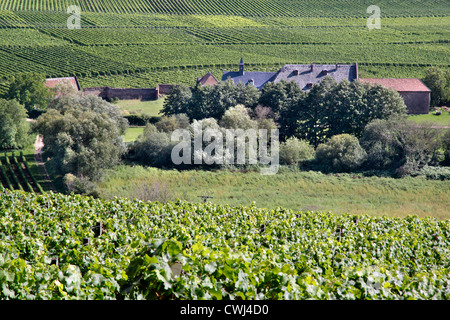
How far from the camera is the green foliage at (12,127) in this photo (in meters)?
42.6

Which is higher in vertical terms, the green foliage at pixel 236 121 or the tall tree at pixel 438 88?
the tall tree at pixel 438 88

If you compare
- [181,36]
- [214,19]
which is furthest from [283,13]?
[181,36]

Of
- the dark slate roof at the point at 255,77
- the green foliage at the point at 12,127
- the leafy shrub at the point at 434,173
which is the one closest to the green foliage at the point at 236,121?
the leafy shrub at the point at 434,173

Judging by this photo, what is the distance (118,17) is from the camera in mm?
101938

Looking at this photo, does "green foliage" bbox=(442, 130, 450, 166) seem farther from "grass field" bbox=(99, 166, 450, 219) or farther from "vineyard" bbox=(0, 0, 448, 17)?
"vineyard" bbox=(0, 0, 448, 17)

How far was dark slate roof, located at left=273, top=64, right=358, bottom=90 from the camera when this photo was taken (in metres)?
57.8

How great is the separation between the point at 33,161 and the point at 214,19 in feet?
234

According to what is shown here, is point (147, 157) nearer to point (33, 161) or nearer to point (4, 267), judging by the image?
point (33, 161)

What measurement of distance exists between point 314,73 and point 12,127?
31.0m

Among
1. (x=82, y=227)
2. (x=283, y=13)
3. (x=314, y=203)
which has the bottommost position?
(x=314, y=203)

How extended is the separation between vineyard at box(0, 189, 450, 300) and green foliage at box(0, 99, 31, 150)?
25.1m

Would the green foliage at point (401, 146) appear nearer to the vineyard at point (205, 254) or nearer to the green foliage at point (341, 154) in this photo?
the green foliage at point (341, 154)

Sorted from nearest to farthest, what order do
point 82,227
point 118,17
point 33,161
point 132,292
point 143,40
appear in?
1. point 132,292
2. point 82,227
3. point 33,161
4. point 143,40
5. point 118,17

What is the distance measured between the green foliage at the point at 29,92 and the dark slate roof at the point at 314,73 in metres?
24.1
